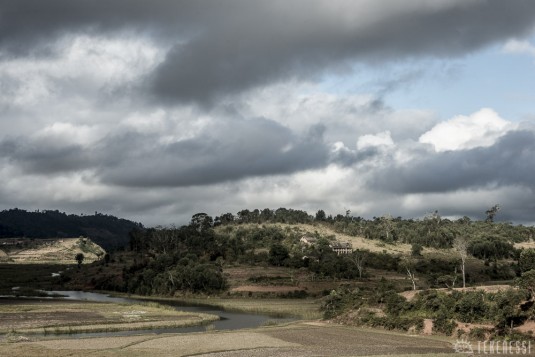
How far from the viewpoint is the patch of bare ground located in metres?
63.2

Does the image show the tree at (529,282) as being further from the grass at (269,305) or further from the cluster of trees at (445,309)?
the grass at (269,305)

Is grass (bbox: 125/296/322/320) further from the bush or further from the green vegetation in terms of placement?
the bush

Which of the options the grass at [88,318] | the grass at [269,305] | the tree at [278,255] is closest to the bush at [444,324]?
the grass at [269,305]

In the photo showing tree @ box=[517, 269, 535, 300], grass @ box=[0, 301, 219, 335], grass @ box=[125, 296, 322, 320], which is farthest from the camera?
grass @ box=[125, 296, 322, 320]

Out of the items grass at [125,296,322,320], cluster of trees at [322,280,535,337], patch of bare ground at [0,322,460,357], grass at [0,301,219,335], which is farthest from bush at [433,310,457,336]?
grass at [0,301,219,335]

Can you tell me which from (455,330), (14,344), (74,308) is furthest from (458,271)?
(14,344)

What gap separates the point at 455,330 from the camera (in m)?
79.4

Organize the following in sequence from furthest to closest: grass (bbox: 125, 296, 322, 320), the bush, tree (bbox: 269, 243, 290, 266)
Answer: tree (bbox: 269, 243, 290, 266) < grass (bbox: 125, 296, 322, 320) < the bush

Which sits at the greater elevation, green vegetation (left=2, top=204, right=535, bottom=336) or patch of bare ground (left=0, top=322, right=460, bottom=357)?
green vegetation (left=2, top=204, right=535, bottom=336)

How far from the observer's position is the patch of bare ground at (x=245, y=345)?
6316 cm

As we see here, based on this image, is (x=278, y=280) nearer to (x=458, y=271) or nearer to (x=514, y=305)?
(x=458, y=271)

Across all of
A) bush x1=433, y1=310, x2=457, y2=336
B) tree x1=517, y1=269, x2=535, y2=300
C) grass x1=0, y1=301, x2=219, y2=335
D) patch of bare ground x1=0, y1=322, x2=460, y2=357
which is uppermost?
tree x1=517, y1=269, x2=535, y2=300

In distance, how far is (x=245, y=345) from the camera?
228 feet

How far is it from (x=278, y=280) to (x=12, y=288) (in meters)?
96.4
